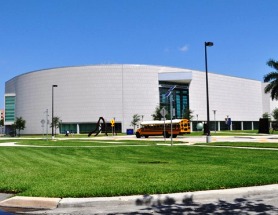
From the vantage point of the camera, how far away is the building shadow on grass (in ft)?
21.8

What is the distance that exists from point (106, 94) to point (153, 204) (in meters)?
106

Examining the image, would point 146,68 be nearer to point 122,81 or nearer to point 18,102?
point 122,81

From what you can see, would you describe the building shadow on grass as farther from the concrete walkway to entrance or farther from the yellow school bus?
the yellow school bus

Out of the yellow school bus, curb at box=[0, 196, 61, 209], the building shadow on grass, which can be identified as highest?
the yellow school bus

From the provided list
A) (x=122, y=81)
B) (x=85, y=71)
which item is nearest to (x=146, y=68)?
(x=122, y=81)

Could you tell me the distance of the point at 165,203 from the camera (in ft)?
24.1

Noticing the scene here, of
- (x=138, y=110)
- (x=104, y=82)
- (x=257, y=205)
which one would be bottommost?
(x=257, y=205)

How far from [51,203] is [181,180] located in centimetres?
345

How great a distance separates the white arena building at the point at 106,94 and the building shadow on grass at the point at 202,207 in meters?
103

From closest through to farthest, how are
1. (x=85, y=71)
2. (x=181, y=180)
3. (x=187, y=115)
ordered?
(x=181, y=180) < (x=187, y=115) < (x=85, y=71)

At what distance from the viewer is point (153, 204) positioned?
7.28m

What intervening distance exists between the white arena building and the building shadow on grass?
103426mm

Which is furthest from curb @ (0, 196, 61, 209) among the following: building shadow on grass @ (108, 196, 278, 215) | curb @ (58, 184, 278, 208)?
building shadow on grass @ (108, 196, 278, 215)

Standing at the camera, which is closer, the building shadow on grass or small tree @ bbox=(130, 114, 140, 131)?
the building shadow on grass
